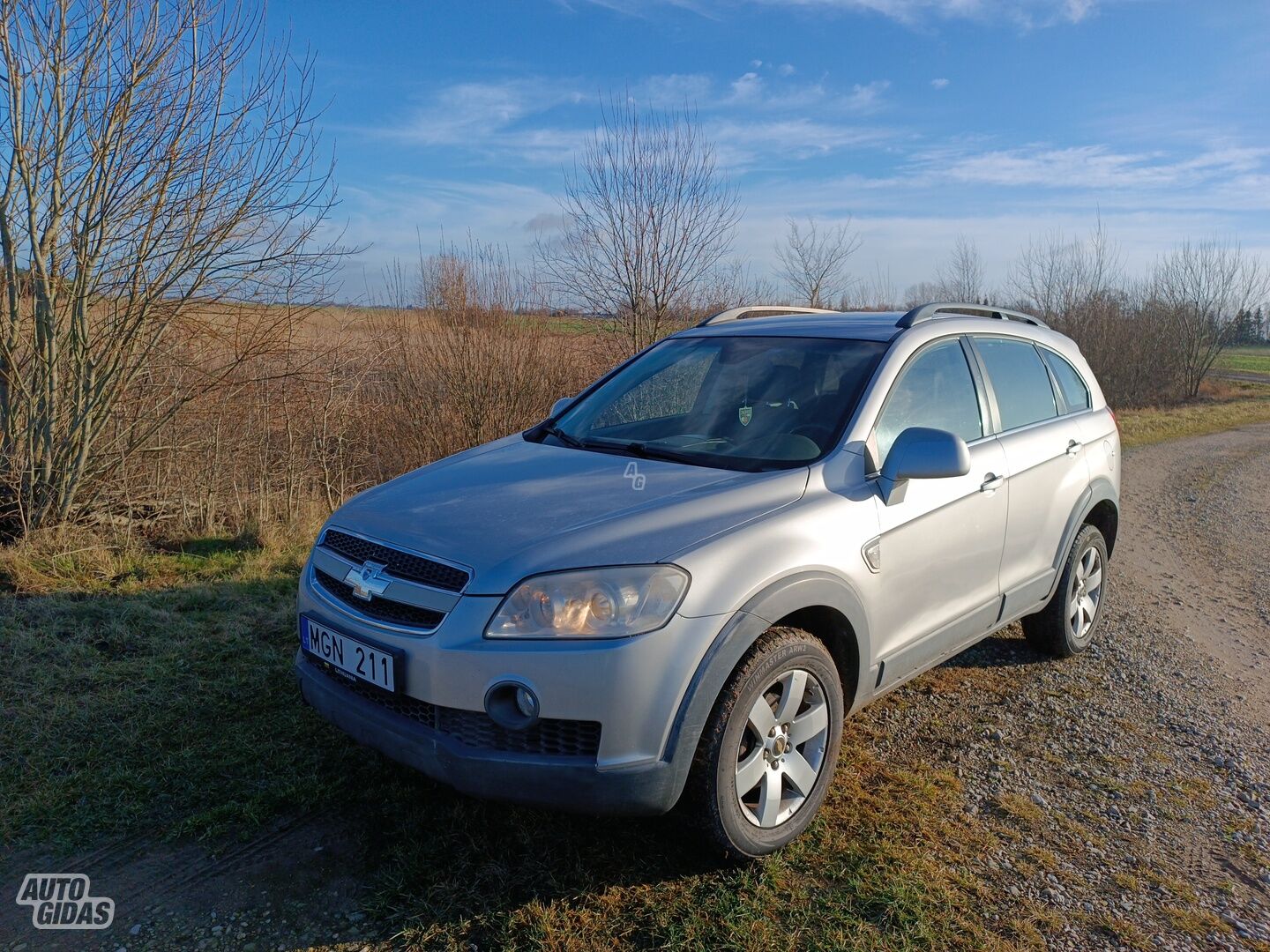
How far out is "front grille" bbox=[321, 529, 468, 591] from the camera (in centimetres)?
270

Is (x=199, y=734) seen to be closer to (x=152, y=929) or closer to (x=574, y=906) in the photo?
(x=152, y=929)

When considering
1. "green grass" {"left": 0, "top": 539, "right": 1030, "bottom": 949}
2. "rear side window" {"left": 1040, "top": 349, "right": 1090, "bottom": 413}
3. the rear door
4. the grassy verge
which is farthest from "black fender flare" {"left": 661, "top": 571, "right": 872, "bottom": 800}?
the grassy verge

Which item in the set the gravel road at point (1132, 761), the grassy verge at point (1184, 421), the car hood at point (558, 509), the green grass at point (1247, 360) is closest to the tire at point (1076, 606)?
the gravel road at point (1132, 761)

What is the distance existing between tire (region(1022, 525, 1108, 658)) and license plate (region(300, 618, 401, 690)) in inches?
141

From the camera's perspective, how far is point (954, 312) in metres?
4.42

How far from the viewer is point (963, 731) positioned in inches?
157

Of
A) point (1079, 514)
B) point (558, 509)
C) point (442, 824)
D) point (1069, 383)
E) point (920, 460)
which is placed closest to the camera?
point (558, 509)

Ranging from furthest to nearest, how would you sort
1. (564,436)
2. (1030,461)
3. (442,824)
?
(1030,461)
(564,436)
(442,824)

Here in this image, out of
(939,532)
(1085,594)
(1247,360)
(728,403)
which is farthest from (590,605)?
(1247,360)

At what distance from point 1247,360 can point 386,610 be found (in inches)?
2717

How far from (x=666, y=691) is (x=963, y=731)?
209 cm

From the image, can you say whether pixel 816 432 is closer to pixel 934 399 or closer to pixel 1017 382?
pixel 934 399

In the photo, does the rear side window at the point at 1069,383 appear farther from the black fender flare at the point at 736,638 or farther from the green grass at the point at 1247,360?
the green grass at the point at 1247,360

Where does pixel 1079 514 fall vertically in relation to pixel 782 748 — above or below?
above
